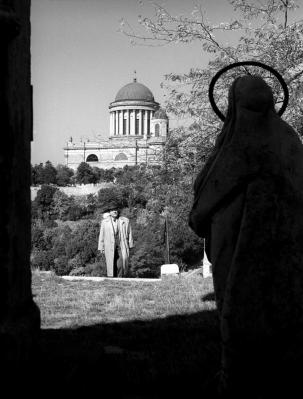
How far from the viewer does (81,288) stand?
10.5 meters

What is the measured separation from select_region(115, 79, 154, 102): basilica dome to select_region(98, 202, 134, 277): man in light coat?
361 feet

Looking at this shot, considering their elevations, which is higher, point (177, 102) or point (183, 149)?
point (177, 102)

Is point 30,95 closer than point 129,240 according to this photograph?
Yes

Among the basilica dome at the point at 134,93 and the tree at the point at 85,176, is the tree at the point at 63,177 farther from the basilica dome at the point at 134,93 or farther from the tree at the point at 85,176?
the basilica dome at the point at 134,93

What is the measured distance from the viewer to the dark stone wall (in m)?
4.26

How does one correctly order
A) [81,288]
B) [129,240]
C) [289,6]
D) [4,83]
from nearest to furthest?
[4,83] → [81,288] → [129,240] → [289,6]

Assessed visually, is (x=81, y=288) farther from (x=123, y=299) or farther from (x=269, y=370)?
(x=269, y=370)

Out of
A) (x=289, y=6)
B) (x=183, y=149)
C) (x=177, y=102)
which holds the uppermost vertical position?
(x=289, y=6)

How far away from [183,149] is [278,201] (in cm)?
1313

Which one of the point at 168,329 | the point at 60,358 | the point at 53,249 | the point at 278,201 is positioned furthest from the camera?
the point at 53,249

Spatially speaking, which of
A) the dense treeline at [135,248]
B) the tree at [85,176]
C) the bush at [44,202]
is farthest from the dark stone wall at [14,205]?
the tree at [85,176]

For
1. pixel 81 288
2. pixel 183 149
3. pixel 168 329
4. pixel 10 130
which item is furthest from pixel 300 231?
pixel 183 149

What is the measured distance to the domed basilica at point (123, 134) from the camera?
113881 millimetres

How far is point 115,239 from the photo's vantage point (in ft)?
41.2
